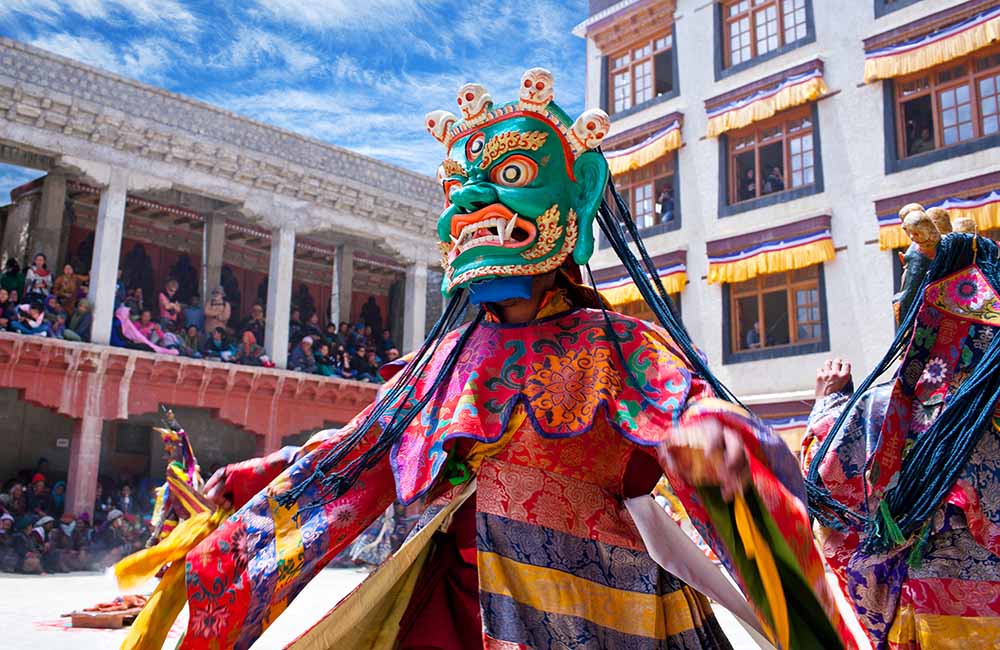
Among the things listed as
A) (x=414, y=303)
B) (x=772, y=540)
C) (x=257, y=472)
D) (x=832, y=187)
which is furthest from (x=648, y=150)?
(x=772, y=540)

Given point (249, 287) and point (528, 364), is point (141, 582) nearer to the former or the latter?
point (528, 364)

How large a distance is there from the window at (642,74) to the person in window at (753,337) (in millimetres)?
4952

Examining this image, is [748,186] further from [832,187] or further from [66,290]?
[66,290]

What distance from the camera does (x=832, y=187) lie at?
548 inches

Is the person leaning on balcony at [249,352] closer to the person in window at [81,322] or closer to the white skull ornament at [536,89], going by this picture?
the person in window at [81,322]

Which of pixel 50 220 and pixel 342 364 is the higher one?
pixel 50 220

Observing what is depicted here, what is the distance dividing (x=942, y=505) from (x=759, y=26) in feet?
44.6

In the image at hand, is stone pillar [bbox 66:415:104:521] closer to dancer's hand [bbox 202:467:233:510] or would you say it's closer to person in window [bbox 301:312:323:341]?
person in window [bbox 301:312:323:341]

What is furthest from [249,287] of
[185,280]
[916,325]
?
[916,325]

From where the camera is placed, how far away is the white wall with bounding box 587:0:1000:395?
13070mm

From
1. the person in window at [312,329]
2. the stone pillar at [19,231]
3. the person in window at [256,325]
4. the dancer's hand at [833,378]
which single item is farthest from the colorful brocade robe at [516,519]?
the person in window at [312,329]

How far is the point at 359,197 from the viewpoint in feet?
63.5

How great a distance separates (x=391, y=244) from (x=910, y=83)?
10885 millimetres

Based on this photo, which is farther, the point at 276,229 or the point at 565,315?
the point at 276,229
